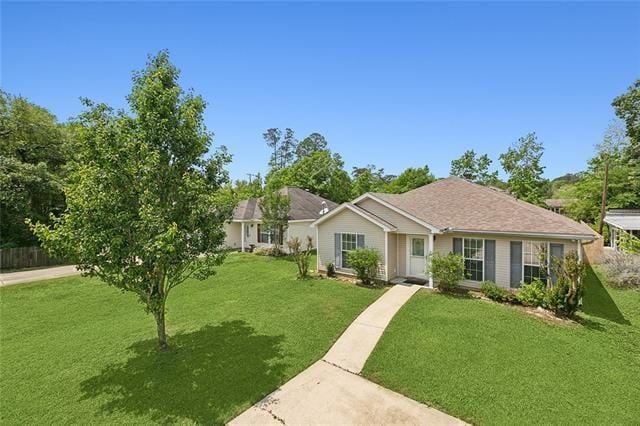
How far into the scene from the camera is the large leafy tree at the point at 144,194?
6094mm

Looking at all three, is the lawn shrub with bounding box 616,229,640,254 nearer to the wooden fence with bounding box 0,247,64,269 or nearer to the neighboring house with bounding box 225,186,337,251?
the neighboring house with bounding box 225,186,337,251

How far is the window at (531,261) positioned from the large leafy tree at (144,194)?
11798 millimetres

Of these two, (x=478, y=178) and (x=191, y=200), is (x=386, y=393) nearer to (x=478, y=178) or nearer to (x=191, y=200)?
(x=191, y=200)

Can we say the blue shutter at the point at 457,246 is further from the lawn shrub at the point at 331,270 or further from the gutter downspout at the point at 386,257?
the lawn shrub at the point at 331,270

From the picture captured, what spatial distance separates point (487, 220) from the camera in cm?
1293

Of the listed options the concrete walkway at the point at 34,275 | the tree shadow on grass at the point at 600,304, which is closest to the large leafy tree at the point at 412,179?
the tree shadow on grass at the point at 600,304

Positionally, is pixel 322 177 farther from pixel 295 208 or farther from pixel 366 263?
pixel 366 263

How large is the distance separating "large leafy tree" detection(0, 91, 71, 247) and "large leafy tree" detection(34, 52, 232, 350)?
1702cm

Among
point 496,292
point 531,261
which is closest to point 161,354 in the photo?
point 496,292

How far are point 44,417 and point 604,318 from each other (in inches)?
625

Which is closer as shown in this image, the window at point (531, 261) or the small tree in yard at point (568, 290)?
the small tree in yard at point (568, 290)

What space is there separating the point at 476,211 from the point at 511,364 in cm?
859

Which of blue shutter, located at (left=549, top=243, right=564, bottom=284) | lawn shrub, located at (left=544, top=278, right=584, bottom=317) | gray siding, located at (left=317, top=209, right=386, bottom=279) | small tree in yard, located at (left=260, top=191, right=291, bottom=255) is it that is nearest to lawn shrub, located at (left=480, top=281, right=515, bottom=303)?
lawn shrub, located at (left=544, top=278, right=584, bottom=317)

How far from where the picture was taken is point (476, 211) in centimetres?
1409
